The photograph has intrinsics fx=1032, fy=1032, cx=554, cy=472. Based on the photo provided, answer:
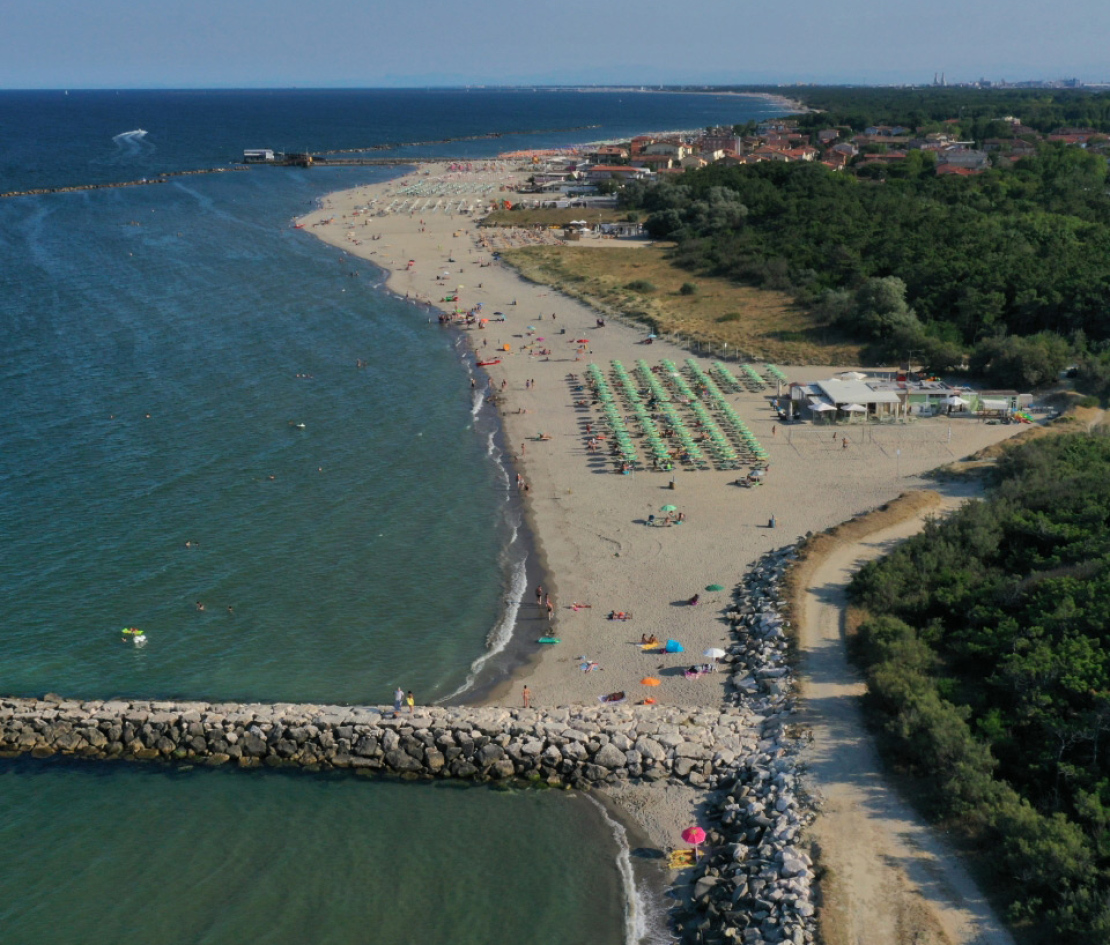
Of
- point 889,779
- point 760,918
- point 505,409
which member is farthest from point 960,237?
point 760,918

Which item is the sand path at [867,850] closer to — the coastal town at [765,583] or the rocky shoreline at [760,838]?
the coastal town at [765,583]

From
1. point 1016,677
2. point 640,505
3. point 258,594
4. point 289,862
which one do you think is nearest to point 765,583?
point 640,505

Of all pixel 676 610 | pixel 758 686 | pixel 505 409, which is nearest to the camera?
pixel 758 686

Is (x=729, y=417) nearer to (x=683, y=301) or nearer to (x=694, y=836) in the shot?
(x=683, y=301)

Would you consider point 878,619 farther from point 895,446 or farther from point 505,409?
point 505,409

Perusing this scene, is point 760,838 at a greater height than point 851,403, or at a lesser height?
lesser

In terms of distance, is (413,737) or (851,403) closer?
(413,737)

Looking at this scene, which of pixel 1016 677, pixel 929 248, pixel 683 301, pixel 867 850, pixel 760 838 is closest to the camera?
pixel 867 850
